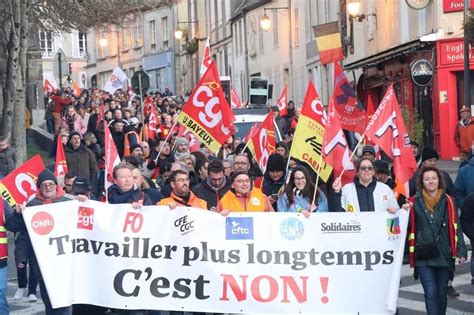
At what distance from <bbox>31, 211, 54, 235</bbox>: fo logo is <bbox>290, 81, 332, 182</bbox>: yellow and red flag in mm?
3579

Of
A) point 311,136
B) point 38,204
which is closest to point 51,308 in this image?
point 38,204

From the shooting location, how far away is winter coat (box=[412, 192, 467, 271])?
11406 mm

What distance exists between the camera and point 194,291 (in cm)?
1159

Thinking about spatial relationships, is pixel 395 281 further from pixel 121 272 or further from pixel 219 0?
pixel 219 0

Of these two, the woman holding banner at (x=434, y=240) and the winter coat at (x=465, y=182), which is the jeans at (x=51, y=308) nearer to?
the woman holding banner at (x=434, y=240)

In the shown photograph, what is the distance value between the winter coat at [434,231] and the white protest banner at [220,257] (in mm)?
146

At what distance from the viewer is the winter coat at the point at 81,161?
21.0 metres

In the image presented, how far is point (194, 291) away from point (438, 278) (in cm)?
210

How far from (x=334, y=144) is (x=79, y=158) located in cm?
780

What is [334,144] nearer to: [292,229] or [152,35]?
[292,229]

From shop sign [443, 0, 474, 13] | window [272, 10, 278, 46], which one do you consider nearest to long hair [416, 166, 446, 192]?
shop sign [443, 0, 474, 13]

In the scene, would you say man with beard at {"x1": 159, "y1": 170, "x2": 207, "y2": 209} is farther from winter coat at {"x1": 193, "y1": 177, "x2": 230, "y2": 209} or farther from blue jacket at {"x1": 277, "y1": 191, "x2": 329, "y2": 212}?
winter coat at {"x1": 193, "y1": 177, "x2": 230, "y2": 209}

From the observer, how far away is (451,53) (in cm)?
3466

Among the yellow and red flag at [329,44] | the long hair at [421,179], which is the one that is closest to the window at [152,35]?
the yellow and red flag at [329,44]
